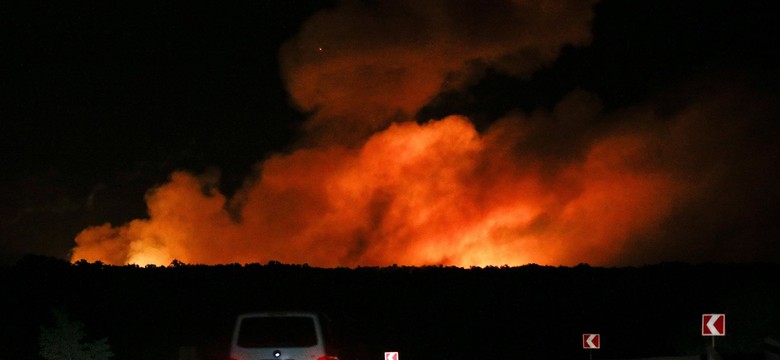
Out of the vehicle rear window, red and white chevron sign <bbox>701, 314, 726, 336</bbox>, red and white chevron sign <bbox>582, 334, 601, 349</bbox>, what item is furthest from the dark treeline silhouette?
the vehicle rear window

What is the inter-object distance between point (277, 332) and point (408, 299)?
1006 inches

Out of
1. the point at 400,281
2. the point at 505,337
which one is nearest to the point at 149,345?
the point at 400,281

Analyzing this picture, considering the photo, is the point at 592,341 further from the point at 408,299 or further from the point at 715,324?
the point at 408,299

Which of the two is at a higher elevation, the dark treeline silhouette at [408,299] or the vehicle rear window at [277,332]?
the dark treeline silhouette at [408,299]

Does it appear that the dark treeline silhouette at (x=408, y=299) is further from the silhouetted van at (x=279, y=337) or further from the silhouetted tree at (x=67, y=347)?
the silhouetted van at (x=279, y=337)

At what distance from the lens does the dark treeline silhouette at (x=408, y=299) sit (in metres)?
42.0

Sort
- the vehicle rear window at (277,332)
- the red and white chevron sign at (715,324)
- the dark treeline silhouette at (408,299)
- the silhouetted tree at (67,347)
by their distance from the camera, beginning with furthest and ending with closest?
the dark treeline silhouette at (408,299) < the red and white chevron sign at (715,324) < the silhouetted tree at (67,347) < the vehicle rear window at (277,332)

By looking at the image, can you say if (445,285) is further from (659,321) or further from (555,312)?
(659,321)

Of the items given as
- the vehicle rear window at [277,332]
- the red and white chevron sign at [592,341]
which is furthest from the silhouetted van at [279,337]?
the red and white chevron sign at [592,341]

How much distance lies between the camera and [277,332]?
18.5 metres

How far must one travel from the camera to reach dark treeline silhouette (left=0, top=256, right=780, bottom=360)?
42000 mm

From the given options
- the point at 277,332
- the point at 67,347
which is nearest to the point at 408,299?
the point at 67,347

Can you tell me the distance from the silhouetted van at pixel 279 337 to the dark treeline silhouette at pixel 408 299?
22713 mm

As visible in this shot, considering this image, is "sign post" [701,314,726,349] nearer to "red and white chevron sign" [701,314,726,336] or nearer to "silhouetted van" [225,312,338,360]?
"red and white chevron sign" [701,314,726,336]
